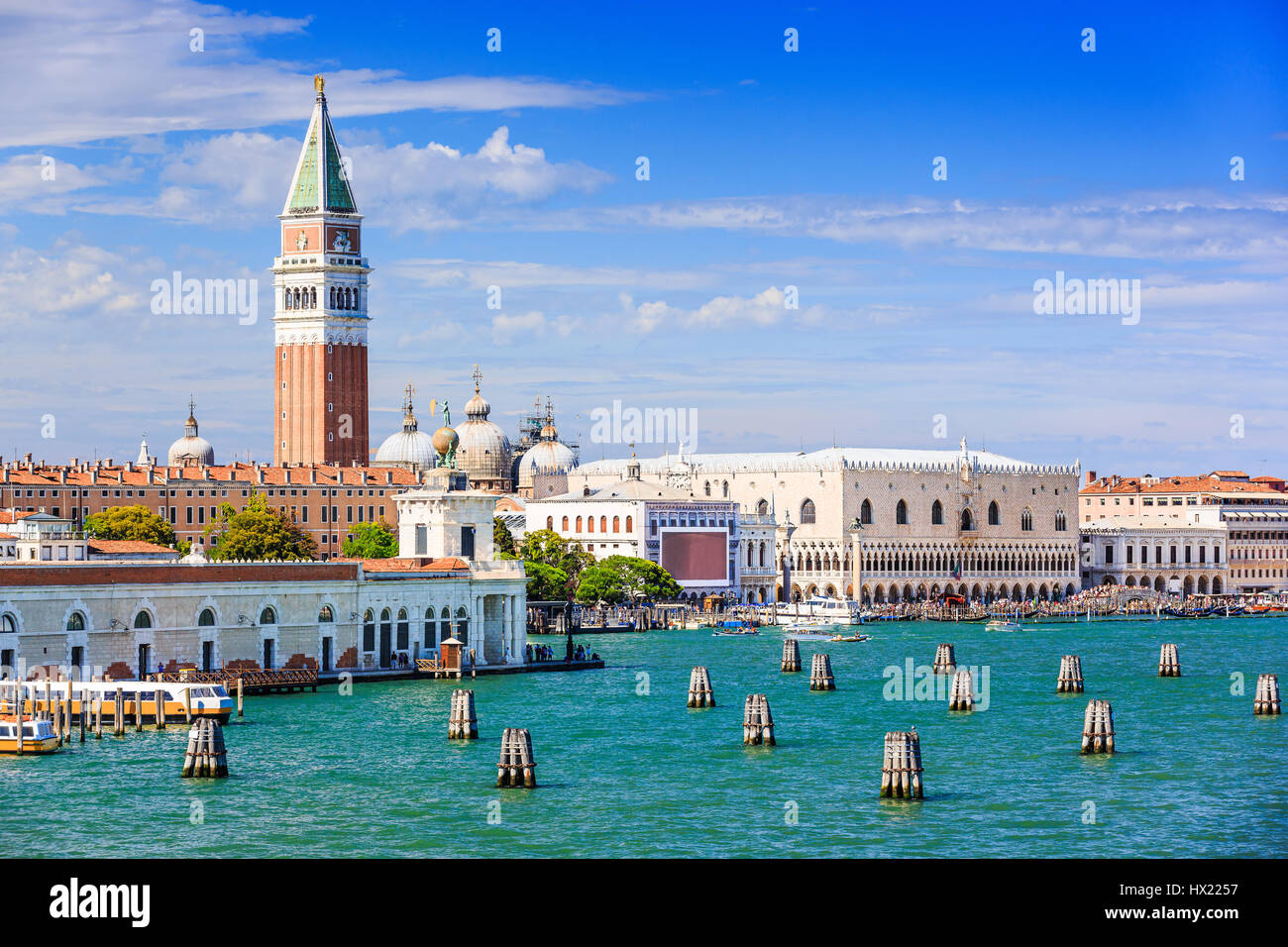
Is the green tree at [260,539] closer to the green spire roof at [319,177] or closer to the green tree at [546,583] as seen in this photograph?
the green tree at [546,583]

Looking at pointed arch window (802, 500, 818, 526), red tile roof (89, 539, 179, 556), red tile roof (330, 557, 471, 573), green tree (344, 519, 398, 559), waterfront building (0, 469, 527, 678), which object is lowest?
waterfront building (0, 469, 527, 678)

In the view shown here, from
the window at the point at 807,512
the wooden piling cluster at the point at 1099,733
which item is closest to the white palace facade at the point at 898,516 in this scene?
the window at the point at 807,512

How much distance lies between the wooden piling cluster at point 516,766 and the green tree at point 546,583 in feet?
132

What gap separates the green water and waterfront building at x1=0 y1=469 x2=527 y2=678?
6.40 feet

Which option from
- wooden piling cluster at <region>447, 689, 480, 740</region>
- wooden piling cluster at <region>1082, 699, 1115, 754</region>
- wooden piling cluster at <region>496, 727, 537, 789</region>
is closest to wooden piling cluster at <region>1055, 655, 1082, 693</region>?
wooden piling cluster at <region>1082, 699, 1115, 754</region>

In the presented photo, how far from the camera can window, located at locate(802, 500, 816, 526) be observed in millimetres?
94625

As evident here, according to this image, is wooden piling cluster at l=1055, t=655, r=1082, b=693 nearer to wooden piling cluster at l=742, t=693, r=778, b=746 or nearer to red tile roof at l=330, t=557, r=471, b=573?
wooden piling cluster at l=742, t=693, r=778, b=746

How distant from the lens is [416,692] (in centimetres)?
4206

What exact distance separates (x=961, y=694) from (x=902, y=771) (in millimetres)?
13466

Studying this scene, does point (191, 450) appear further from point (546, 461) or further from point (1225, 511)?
point (1225, 511)

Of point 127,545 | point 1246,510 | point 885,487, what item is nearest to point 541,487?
point 885,487

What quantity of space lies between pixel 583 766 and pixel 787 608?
51.6m

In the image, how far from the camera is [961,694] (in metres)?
39.2
